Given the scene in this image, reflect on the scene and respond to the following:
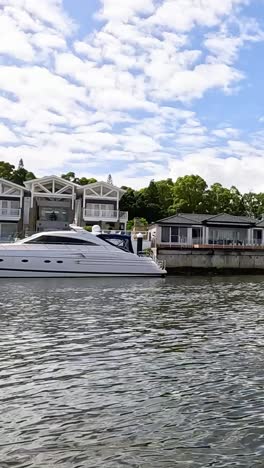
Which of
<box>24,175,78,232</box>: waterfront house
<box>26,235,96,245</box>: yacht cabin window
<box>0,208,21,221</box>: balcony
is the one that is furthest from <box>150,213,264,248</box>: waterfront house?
<box>0,208,21,221</box>: balcony

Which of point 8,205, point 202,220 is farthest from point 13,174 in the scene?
point 202,220

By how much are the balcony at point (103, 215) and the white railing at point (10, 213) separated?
7396 millimetres

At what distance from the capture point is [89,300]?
60.7ft

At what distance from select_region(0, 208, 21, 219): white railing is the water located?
36.1 m

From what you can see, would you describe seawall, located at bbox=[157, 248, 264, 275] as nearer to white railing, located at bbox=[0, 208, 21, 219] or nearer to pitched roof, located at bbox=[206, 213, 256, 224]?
pitched roof, located at bbox=[206, 213, 256, 224]

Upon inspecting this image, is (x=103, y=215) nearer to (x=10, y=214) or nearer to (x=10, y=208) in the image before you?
(x=10, y=214)

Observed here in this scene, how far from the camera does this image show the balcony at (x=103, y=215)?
49334mm

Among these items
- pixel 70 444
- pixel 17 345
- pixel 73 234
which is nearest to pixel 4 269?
pixel 73 234

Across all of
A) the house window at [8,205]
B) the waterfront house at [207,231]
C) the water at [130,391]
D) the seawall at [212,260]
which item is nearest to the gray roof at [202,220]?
the waterfront house at [207,231]

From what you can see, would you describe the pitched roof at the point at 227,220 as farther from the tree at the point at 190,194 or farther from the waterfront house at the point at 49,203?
the tree at the point at 190,194

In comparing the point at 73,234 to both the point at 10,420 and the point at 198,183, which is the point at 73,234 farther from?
the point at 198,183

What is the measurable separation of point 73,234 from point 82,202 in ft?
67.1

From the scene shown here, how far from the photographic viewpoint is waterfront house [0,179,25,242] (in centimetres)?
4928

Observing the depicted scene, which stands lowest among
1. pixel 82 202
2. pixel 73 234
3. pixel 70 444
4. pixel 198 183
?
pixel 70 444
